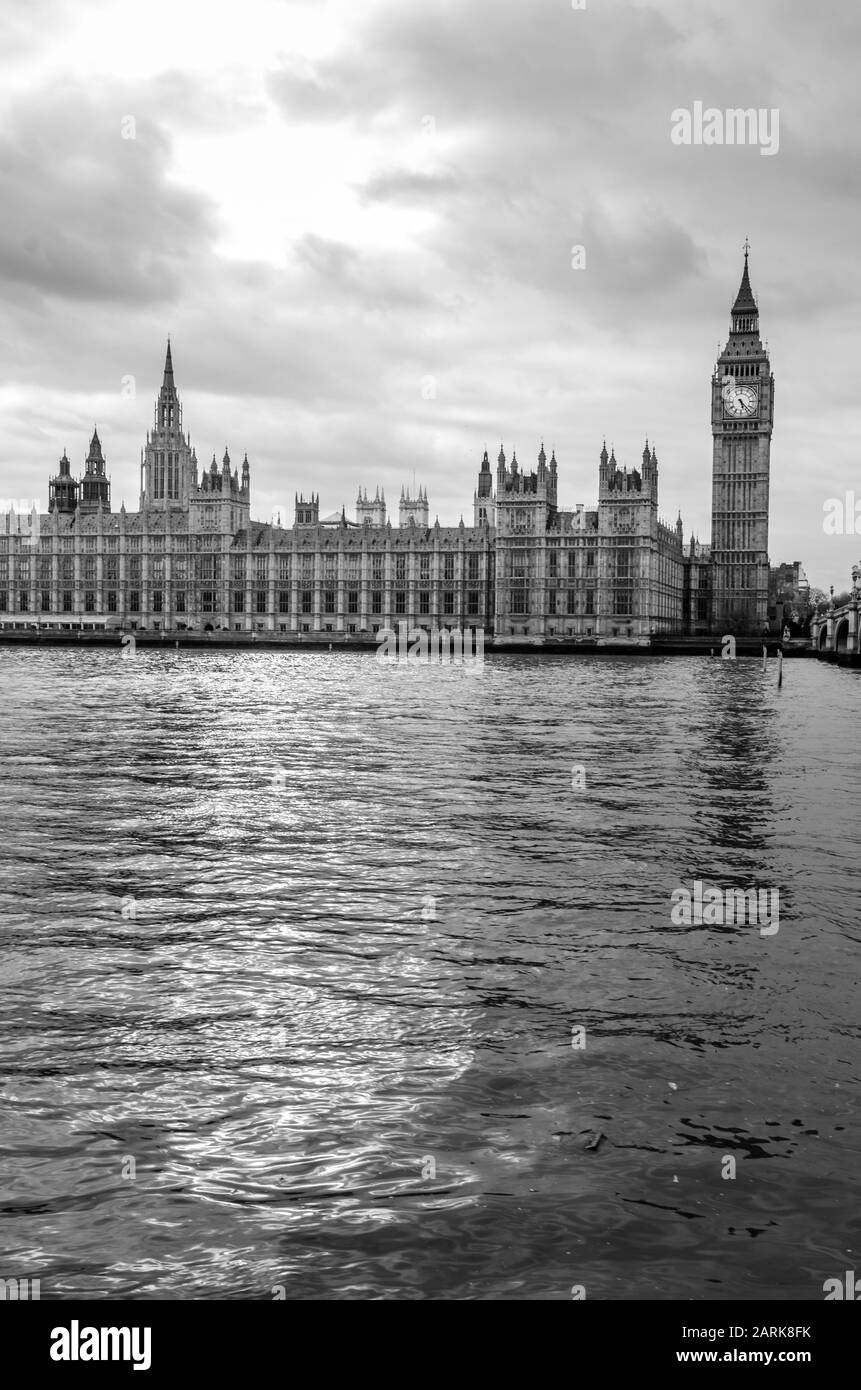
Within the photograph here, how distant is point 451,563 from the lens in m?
158

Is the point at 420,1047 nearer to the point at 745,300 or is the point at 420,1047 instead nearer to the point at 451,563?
the point at 451,563

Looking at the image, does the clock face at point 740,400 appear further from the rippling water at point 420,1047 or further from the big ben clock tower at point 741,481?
the rippling water at point 420,1047

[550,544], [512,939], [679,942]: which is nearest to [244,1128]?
[512,939]

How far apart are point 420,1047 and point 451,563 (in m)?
149

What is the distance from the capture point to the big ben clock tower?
163500 millimetres

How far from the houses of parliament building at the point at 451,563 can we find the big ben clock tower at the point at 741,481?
0.64 ft

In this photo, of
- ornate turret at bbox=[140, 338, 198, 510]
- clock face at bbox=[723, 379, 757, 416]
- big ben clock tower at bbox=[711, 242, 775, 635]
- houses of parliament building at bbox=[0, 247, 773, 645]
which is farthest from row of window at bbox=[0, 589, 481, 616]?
clock face at bbox=[723, 379, 757, 416]

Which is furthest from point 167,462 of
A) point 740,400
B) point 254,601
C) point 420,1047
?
point 420,1047

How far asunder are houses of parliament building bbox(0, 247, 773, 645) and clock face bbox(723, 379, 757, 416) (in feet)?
0.65

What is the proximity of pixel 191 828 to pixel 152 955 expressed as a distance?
7.40 m

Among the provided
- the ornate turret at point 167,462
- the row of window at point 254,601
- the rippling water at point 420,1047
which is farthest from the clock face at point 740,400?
the rippling water at point 420,1047

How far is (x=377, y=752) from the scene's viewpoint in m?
31.3

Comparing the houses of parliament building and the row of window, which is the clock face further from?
the row of window
